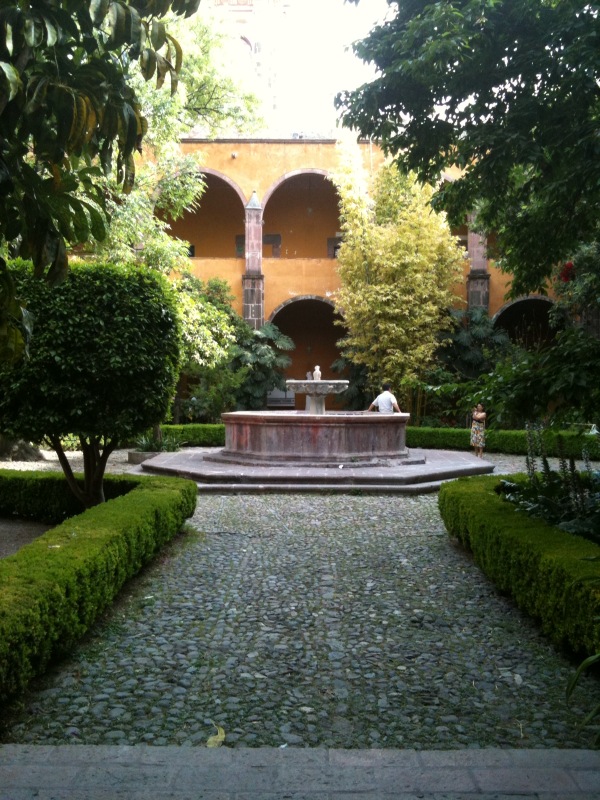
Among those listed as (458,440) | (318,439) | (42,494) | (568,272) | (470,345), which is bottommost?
(42,494)

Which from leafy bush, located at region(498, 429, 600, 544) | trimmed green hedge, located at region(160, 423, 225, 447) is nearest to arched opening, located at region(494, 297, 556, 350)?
trimmed green hedge, located at region(160, 423, 225, 447)

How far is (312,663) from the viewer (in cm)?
371

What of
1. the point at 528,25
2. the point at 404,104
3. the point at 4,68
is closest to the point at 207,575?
the point at 4,68

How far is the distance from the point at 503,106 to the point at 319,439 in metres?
5.98

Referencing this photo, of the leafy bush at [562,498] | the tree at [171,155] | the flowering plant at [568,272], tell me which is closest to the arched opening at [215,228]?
the tree at [171,155]

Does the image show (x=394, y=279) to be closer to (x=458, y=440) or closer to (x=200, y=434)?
(x=458, y=440)

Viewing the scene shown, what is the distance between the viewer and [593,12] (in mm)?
6055

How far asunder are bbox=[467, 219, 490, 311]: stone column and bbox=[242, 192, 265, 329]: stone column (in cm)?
589

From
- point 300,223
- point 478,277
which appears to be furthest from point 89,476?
point 300,223

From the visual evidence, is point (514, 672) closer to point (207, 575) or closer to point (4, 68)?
point (207, 575)

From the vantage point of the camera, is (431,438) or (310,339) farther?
(310,339)

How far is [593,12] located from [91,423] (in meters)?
5.43

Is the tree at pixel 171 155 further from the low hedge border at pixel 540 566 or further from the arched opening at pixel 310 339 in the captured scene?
the arched opening at pixel 310 339

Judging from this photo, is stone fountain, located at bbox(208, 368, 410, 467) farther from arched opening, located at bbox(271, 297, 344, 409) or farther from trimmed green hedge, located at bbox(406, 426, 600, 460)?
arched opening, located at bbox(271, 297, 344, 409)
